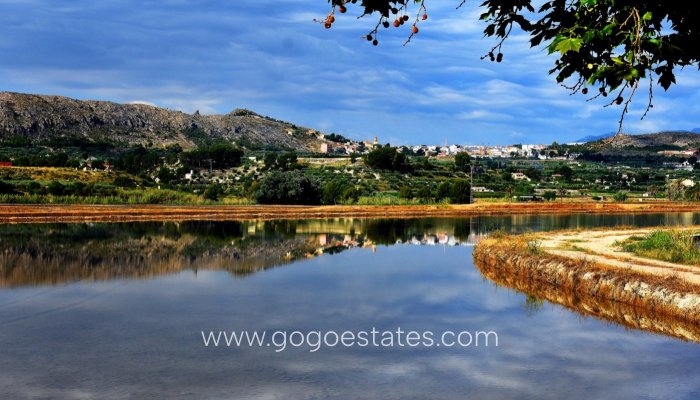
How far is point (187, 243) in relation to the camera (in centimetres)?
2919

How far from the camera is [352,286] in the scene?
18797 millimetres

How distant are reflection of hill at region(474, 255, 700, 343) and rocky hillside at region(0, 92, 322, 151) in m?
109

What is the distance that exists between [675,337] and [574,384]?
4068 mm

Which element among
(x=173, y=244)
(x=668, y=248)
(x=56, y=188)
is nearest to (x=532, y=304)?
(x=668, y=248)

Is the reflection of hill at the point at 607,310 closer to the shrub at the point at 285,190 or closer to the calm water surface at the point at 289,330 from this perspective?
the calm water surface at the point at 289,330

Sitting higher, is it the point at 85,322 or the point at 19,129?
the point at 19,129

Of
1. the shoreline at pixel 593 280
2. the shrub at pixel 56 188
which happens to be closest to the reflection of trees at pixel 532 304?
the shoreline at pixel 593 280

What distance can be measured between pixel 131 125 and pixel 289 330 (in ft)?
426

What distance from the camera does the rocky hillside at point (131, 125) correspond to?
119 m

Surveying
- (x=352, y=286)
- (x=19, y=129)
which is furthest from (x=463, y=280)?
(x=19, y=129)

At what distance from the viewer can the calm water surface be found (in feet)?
32.2

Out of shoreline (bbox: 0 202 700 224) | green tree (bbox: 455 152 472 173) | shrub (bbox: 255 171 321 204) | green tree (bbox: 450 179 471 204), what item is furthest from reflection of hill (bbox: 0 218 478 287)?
green tree (bbox: 455 152 472 173)

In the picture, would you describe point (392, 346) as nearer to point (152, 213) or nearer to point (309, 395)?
point (309, 395)

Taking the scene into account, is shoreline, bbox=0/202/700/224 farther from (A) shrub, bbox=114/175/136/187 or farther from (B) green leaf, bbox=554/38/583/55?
(B) green leaf, bbox=554/38/583/55
